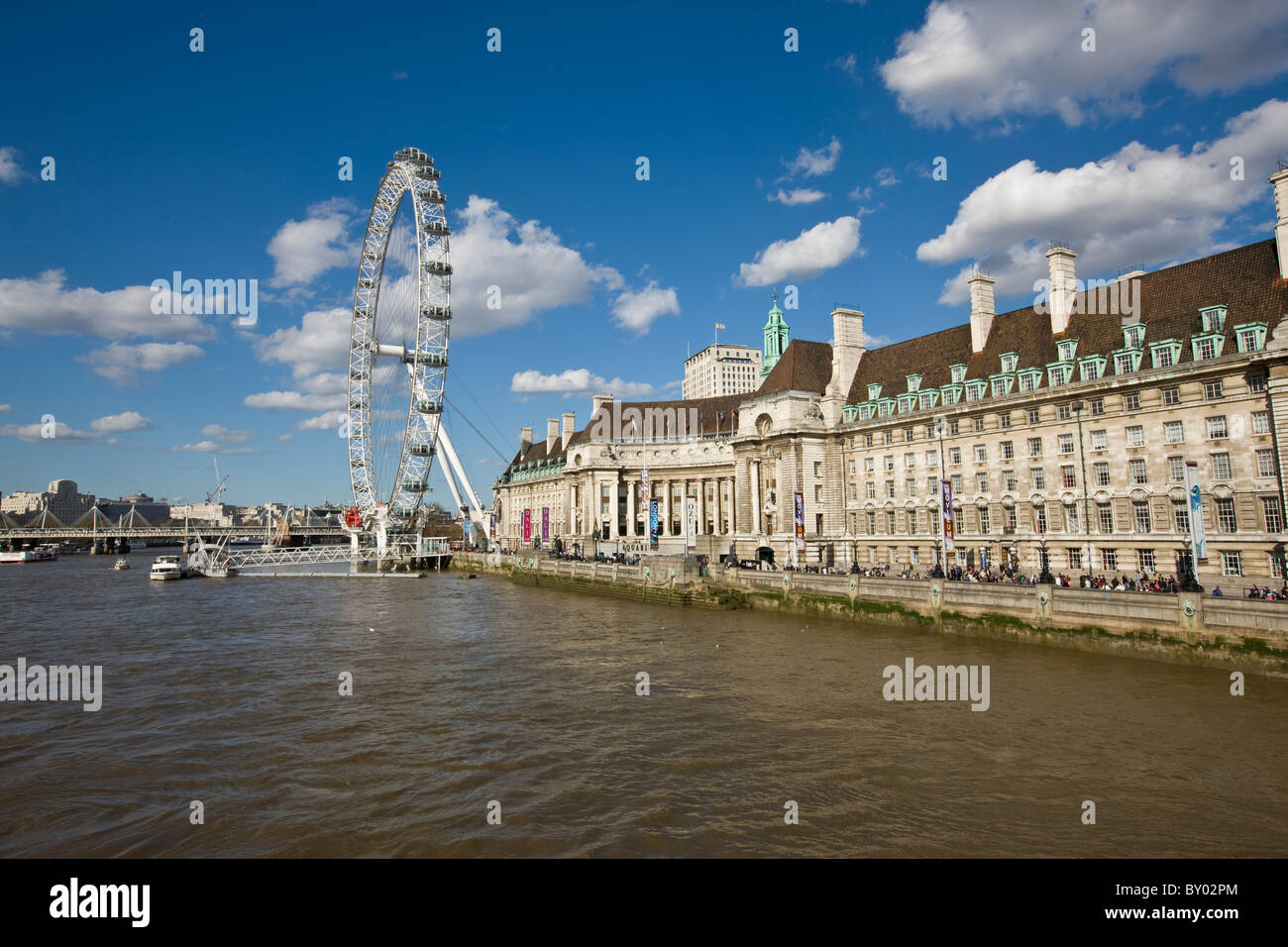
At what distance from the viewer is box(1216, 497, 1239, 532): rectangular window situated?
32.0m

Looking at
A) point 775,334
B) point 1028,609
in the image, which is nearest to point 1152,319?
point 1028,609

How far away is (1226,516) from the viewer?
32281mm

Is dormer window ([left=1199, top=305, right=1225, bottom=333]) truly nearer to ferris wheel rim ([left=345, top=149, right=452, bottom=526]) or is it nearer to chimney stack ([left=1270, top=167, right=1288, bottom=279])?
chimney stack ([left=1270, top=167, right=1288, bottom=279])

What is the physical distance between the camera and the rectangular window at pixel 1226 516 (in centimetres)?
3203

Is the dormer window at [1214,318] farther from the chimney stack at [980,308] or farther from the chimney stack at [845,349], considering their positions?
the chimney stack at [845,349]

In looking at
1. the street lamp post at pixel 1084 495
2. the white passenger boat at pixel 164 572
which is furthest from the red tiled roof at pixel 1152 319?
the white passenger boat at pixel 164 572

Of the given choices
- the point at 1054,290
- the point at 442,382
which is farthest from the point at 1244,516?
the point at 442,382

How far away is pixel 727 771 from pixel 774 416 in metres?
48.0

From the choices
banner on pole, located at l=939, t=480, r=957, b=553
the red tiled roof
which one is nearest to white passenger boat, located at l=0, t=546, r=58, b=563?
the red tiled roof

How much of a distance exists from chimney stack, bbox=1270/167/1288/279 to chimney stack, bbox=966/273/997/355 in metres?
17.0

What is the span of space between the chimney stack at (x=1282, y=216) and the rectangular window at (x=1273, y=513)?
1005cm
